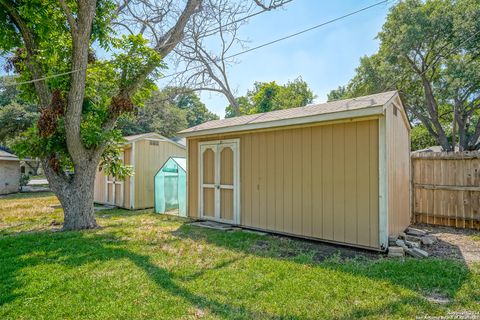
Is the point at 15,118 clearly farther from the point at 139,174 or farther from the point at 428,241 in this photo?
the point at 428,241

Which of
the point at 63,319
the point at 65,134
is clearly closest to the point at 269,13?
the point at 65,134

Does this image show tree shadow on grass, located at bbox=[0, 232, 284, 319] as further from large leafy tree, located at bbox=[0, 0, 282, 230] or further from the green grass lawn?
large leafy tree, located at bbox=[0, 0, 282, 230]

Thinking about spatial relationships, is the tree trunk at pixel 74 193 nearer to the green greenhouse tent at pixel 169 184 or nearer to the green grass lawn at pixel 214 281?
the green grass lawn at pixel 214 281

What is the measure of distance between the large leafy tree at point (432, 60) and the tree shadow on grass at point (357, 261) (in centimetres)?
1086

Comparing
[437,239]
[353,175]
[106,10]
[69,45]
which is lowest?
[437,239]

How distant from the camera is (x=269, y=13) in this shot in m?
7.59

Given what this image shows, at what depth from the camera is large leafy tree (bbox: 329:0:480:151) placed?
37.5 ft

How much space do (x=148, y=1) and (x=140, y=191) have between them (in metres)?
5.91

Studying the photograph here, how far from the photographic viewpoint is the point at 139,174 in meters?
9.14

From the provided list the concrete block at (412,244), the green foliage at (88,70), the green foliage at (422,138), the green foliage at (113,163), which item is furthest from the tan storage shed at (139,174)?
the green foliage at (422,138)

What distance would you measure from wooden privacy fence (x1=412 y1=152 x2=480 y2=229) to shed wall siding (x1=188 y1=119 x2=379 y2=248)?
10.1ft

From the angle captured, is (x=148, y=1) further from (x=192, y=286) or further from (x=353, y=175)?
(x=192, y=286)

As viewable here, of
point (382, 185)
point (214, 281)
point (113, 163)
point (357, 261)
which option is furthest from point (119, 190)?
point (382, 185)

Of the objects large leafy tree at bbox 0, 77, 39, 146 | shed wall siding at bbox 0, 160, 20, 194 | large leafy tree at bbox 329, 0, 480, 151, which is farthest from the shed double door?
large leafy tree at bbox 0, 77, 39, 146
